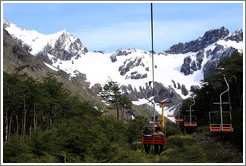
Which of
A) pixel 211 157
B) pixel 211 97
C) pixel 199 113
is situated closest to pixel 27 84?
pixel 211 157

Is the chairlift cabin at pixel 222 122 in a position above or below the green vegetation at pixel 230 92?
below

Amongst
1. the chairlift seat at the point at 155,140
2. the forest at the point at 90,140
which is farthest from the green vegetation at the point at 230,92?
the chairlift seat at the point at 155,140

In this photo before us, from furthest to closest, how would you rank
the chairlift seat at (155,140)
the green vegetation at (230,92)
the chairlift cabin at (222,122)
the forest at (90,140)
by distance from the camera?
the green vegetation at (230,92) < the forest at (90,140) < the chairlift cabin at (222,122) < the chairlift seat at (155,140)

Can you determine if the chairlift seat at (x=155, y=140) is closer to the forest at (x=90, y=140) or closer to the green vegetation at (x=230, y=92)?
the forest at (x=90, y=140)

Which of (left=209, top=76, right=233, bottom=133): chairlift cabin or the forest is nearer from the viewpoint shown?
(left=209, top=76, right=233, bottom=133): chairlift cabin

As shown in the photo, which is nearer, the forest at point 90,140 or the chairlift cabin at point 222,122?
the chairlift cabin at point 222,122

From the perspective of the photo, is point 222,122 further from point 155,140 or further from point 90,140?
point 90,140

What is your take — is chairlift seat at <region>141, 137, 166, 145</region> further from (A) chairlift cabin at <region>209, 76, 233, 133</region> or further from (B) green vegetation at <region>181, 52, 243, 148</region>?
(B) green vegetation at <region>181, 52, 243, 148</region>

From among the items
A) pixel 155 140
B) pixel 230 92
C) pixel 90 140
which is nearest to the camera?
pixel 155 140

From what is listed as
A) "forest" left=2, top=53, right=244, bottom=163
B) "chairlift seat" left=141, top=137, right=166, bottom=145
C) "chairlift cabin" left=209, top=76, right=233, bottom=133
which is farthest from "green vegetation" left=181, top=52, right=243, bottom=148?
"chairlift seat" left=141, top=137, right=166, bottom=145

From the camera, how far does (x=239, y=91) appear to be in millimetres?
58156

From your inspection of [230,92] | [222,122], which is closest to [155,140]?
[222,122]

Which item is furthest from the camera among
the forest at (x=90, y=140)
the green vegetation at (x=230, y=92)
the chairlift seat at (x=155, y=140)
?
the green vegetation at (x=230, y=92)

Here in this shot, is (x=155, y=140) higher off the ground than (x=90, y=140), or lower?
higher
